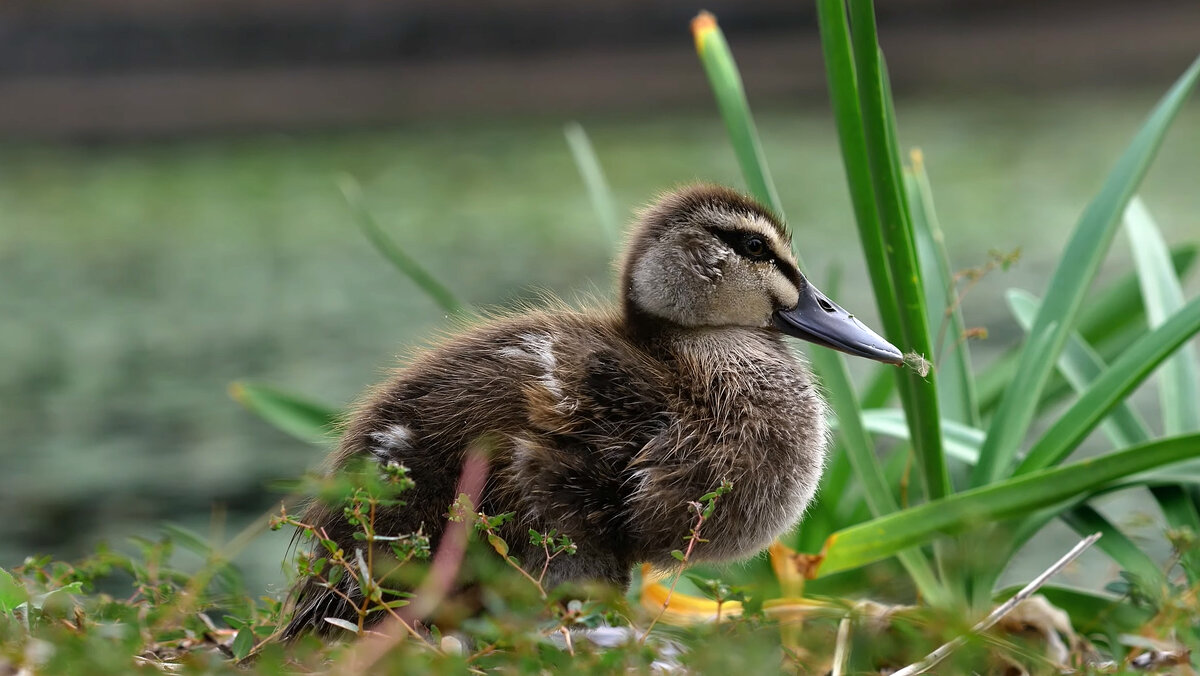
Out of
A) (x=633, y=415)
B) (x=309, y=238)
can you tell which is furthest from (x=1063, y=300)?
(x=309, y=238)

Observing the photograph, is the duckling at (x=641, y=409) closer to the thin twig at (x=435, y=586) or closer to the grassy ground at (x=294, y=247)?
the thin twig at (x=435, y=586)

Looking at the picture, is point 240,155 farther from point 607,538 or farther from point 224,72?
point 607,538

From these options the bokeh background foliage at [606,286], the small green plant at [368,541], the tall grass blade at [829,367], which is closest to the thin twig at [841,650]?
the bokeh background foliage at [606,286]

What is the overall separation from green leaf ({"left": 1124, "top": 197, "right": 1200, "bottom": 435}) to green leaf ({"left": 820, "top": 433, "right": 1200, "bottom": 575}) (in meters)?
0.46

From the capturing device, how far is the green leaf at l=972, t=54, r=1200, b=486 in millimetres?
2262

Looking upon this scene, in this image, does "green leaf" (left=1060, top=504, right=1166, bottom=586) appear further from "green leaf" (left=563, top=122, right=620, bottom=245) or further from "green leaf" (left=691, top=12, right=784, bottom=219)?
"green leaf" (left=563, top=122, right=620, bottom=245)

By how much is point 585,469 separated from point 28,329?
3806mm

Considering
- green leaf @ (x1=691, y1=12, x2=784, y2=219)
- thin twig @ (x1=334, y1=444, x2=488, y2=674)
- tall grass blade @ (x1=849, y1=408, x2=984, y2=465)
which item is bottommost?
tall grass blade @ (x1=849, y1=408, x2=984, y2=465)

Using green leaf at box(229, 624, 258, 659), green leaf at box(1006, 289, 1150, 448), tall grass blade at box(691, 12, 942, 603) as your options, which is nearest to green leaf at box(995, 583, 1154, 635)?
tall grass blade at box(691, 12, 942, 603)

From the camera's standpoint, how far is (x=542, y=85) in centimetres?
894

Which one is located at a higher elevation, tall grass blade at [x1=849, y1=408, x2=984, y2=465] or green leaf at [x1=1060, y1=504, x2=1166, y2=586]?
tall grass blade at [x1=849, y1=408, x2=984, y2=465]

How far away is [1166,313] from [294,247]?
4.27 meters

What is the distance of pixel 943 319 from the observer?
2.50 meters

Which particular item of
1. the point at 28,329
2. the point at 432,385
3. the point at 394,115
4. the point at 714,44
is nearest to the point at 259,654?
the point at 432,385
